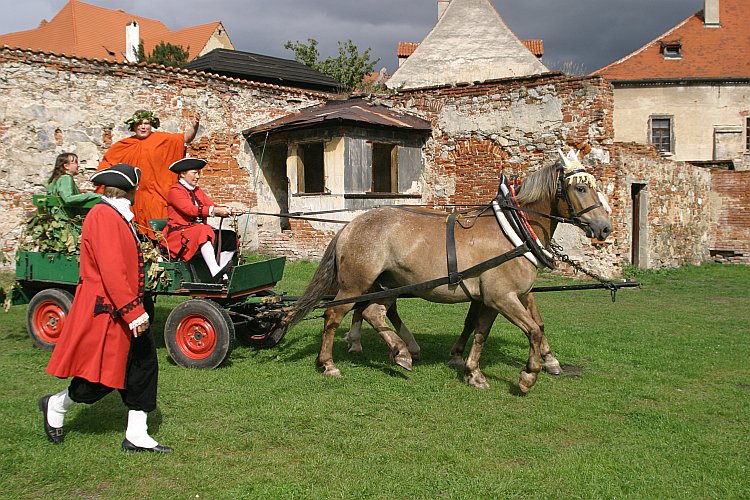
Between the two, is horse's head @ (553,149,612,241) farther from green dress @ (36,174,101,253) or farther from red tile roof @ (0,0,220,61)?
red tile roof @ (0,0,220,61)

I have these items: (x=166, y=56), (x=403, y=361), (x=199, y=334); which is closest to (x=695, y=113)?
(x=166, y=56)

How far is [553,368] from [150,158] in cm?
491

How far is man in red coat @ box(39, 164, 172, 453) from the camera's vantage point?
4098 millimetres

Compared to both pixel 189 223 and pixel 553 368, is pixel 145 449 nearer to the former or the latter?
pixel 189 223

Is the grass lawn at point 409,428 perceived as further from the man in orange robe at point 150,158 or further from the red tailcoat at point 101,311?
the man in orange robe at point 150,158

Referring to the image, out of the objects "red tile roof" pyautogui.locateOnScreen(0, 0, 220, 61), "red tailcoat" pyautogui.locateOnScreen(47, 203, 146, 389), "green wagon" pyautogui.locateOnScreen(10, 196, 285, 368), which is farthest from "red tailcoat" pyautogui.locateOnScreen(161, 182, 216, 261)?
"red tile roof" pyautogui.locateOnScreen(0, 0, 220, 61)

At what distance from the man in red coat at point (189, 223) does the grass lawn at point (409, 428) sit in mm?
1162

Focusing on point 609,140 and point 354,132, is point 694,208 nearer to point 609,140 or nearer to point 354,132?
point 609,140

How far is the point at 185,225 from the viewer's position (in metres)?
6.51

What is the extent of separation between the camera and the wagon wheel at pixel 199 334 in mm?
6176

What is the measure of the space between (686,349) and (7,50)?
45.2 ft

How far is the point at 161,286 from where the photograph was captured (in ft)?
20.8

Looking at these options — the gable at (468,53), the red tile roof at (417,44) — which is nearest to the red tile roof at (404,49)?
the red tile roof at (417,44)

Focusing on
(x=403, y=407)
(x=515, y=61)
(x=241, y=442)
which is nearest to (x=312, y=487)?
(x=241, y=442)
